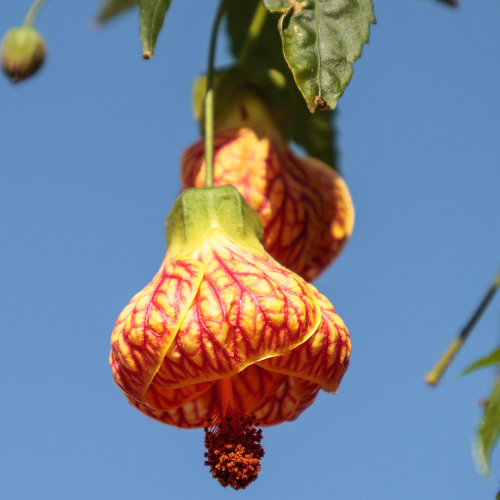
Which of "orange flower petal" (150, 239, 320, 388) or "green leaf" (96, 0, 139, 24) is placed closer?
"orange flower petal" (150, 239, 320, 388)

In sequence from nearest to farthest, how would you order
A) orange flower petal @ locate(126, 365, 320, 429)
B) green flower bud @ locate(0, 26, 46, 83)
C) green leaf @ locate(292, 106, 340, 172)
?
orange flower petal @ locate(126, 365, 320, 429), green flower bud @ locate(0, 26, 46, 83), green leaf @ locate(292, 106, 340, 172)

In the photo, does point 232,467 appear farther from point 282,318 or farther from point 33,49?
point 33,49

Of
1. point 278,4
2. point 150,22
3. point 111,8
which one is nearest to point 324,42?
point 278,4

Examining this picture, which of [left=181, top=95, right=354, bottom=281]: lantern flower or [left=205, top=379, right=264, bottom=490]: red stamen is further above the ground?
[left=181, top=95, right=354, bottom=281]: lantern flower

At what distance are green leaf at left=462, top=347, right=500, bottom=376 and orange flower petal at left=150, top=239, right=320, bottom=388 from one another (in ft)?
0.87

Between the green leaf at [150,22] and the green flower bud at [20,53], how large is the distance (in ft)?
1.61

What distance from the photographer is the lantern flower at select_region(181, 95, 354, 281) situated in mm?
1315

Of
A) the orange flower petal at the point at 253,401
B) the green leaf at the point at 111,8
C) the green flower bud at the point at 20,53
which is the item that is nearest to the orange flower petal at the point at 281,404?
the orange flower petal at the point at 253,401

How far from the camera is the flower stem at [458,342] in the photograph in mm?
1288

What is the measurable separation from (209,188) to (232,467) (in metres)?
0.40

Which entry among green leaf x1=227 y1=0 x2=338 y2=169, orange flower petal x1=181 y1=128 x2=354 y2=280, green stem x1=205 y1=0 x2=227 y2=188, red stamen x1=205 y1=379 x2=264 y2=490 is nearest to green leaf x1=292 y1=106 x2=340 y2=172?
green leaf x1=227 y1=0 x2=338 y2=169

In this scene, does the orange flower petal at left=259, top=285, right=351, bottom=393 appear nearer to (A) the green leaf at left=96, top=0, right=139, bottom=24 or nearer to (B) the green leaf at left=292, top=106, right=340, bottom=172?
(B) the green leaf at left=292, top=106, right=340, bottom=172

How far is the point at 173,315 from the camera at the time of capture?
983 mm

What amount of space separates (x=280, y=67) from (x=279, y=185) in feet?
1.28
